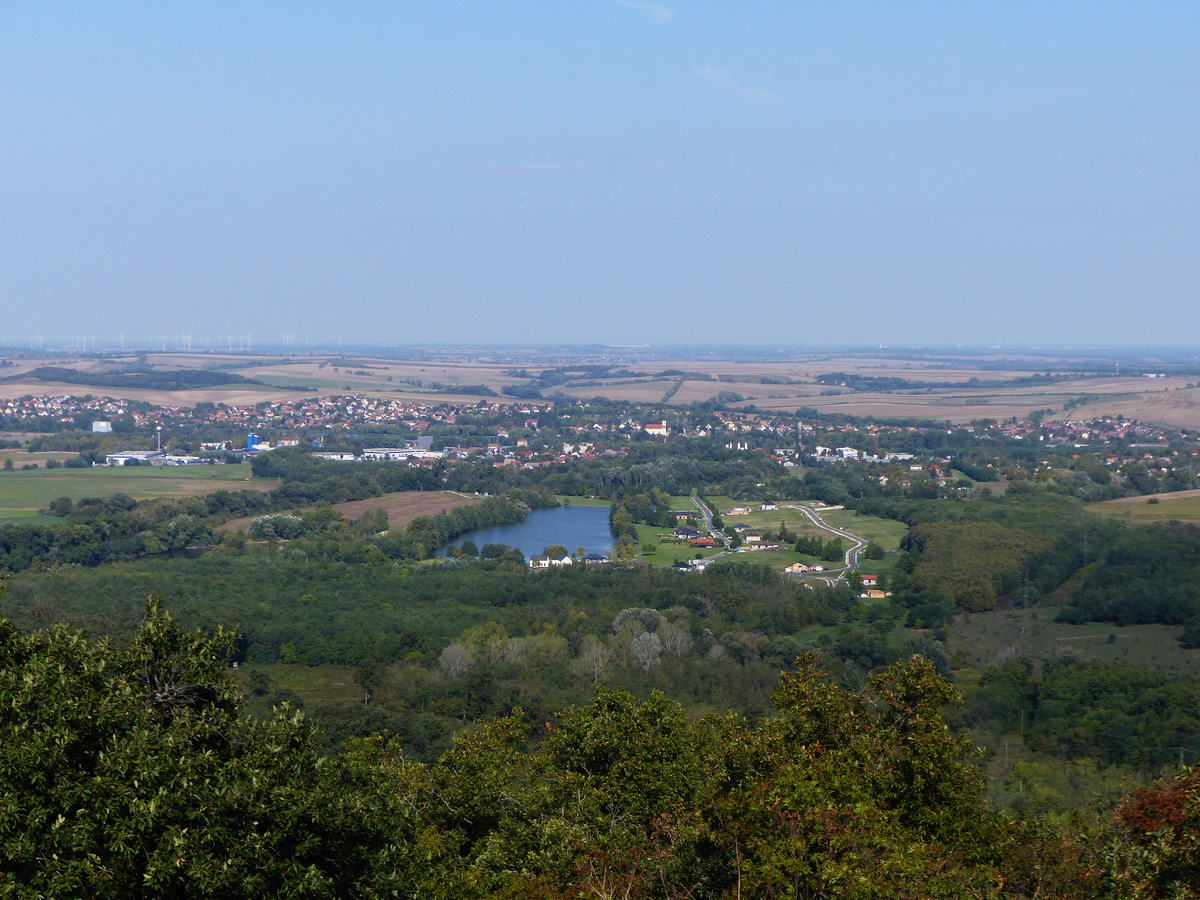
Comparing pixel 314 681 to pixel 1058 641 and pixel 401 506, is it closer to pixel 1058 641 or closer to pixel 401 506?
pixel 1058 641

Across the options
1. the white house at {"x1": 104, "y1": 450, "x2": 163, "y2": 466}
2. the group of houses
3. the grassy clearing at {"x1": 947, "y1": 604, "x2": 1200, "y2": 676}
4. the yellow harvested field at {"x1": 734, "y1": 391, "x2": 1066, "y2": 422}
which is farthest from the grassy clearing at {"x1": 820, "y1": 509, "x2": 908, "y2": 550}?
the yellow harvested field at {"x1": 734, "y1": 391, "x2": 1066, "y2": 422}

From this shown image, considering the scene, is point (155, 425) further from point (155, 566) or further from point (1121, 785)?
point (1121, 785)

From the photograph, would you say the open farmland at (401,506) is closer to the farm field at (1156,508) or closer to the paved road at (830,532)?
the paved road at (830,532)

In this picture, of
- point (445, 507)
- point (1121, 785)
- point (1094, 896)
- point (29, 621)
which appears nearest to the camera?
point (1094, 896)

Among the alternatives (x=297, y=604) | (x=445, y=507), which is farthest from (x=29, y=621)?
(x=445, y=507)

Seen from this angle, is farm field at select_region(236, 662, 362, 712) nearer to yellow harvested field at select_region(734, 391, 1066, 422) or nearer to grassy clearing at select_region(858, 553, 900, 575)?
grassy clearing at select_region(858, 553, 900, 575)

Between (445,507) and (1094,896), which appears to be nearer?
(1094,896)
